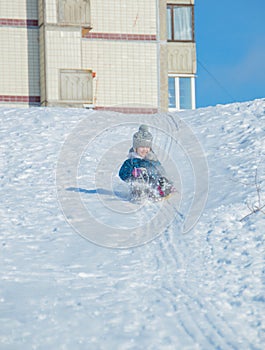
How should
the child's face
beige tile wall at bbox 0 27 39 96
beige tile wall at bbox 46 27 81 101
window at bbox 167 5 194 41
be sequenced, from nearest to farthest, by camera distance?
1. the child's face
2. beige tile wall at bbox 46 27 81 101
3. beige tile wall at bbox 0 27 39 96
4. window at bbox 167 5 194 41

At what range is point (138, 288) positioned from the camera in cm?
739

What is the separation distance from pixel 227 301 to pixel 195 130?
24.5 feet

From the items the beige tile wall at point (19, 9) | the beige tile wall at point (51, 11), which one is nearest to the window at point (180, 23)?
the beige tile wall at point (51, 11)

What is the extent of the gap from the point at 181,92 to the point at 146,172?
1966 cm

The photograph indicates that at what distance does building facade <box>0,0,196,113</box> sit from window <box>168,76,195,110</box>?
2.73ft

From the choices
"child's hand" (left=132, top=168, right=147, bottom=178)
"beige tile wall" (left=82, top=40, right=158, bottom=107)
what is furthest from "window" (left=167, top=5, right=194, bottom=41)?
"child's hand" (left=132, top=168, right=147, bottom=178)

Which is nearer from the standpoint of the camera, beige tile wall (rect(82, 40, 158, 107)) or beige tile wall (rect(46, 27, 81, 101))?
beige tile wall (rect(46, 27, 81, 101))

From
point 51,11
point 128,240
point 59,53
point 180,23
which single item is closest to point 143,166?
point 128,240

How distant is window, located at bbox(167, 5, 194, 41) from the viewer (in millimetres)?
29969

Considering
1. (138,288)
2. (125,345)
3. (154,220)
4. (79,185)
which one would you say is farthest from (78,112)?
(125,345)

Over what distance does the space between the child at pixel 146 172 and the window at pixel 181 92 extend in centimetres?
1871

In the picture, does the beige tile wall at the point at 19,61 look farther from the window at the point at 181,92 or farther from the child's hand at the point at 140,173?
the child's hand at the point at 140,173

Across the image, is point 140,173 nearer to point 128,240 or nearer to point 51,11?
point 128,240

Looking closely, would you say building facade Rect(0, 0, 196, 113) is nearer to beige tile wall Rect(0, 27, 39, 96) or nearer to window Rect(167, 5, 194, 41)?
beige tile wall Rect(0, 27, 39, 96)
